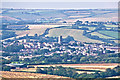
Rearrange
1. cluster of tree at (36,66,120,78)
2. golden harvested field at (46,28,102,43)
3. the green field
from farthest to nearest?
1. golden harvested field at (46,28,102,43)
2. the green field
3. cluster of tree at (36,66,120,78)

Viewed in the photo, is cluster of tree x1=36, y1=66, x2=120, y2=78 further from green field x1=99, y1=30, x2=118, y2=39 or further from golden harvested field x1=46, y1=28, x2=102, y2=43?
golden harvested field x1=46, y1=28, x2=102, y2=43

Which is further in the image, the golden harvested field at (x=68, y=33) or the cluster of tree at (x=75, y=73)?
the golden harvested field at (x=68, y=33)

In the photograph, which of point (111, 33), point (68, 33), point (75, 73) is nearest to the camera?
point (75, 73)

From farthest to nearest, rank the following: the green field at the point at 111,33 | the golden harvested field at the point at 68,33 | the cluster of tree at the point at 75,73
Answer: the golden harvested field at the point at 68,33 < the green field at the point at 111,33 < the cluster of tree at the point at 75,73

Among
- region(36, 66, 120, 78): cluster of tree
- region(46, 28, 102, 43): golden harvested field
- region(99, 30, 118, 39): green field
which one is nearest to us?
region(36, 66, 120, 78): cluster of tree

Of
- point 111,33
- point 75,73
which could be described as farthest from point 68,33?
point 75,73

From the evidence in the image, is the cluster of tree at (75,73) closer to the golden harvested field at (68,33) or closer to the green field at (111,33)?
the green field at (111,33)

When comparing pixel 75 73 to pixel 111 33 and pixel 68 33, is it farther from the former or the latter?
pixel 68 33

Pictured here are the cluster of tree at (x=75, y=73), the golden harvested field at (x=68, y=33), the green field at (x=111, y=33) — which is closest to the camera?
the cluster of tree at (x=75, y=73)

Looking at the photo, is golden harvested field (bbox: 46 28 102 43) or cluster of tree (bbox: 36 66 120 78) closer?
cluster of tree (bbox: 36 66 120 78)

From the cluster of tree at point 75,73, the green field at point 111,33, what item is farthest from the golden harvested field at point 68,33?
the cluster of tree at point 75,73

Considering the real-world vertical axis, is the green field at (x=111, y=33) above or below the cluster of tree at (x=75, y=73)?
above

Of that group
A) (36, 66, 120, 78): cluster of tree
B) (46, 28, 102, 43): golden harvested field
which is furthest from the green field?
(36, 66, 120, 78): cluster of tree

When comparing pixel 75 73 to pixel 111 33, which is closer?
pixel 75 73
